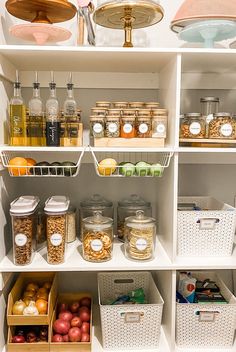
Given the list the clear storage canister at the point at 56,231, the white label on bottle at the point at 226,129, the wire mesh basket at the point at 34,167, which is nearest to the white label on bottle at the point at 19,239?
the clear storage canister at the point at 56,231

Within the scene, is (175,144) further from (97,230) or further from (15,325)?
(15,325)

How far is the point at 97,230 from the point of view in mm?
1587

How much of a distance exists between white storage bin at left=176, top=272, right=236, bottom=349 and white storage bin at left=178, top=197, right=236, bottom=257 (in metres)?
0.22

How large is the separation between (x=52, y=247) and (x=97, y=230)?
20cm

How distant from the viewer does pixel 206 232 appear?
63.8 inches

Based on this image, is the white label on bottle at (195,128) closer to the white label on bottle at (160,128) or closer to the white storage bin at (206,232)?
the white label on bottle at (160,128)

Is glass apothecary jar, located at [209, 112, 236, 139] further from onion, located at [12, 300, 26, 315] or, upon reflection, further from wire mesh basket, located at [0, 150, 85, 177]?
onion, located at [12, 300, 26, 315]

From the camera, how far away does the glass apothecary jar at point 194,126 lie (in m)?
1.58

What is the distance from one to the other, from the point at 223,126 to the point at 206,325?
2.87 feet

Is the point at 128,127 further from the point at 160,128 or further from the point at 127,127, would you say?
the point at 160,128

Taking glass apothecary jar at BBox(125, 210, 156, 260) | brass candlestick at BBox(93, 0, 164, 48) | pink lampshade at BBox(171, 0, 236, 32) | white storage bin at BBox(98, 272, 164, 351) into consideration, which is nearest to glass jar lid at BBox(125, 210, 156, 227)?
glass apothecary jar at BBox(125, 210, 156, 260)

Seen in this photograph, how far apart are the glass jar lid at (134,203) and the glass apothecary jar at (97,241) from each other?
25 cm

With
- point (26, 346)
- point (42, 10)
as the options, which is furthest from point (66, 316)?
point (42, 10)

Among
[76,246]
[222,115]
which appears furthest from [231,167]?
[76,246]
